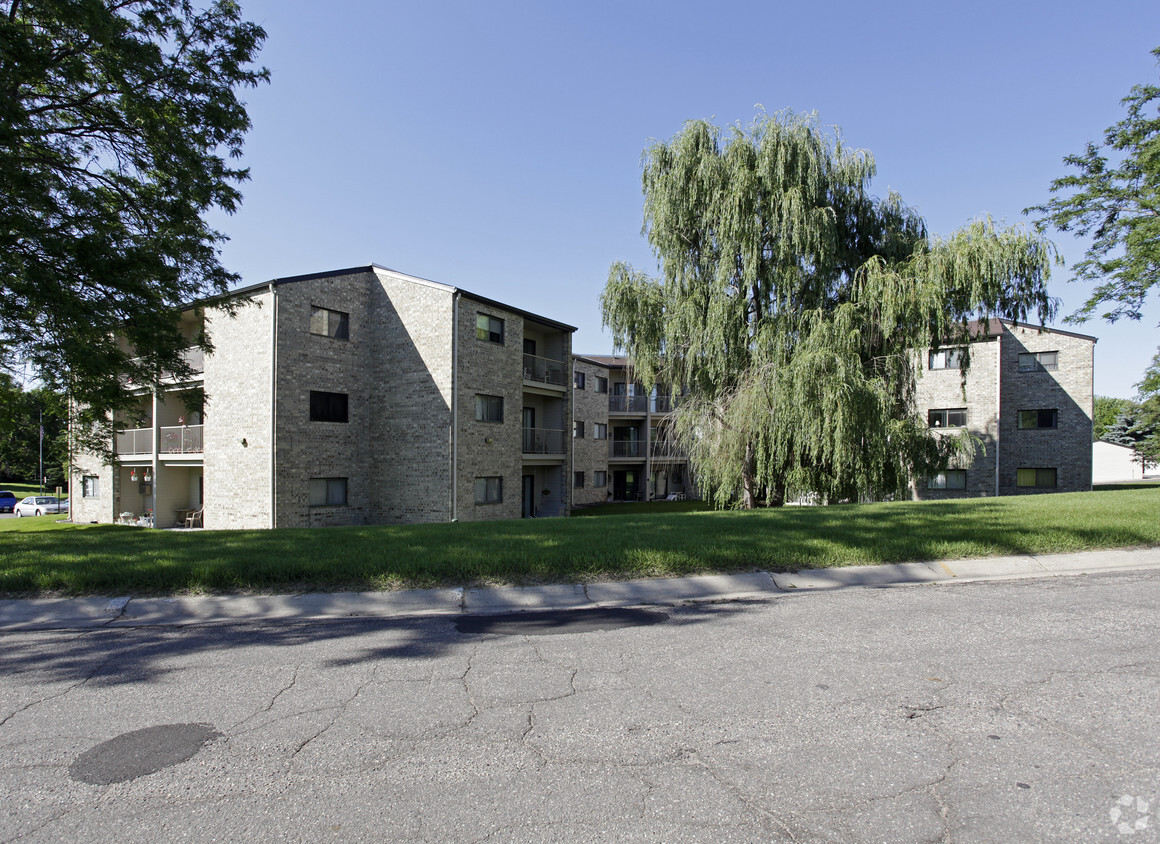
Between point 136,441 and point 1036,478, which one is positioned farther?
point 1036,478

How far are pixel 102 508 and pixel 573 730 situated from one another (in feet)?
101

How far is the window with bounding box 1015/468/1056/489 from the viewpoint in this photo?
29066 mm


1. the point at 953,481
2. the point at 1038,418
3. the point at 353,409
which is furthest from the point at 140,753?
the point at 1038,418

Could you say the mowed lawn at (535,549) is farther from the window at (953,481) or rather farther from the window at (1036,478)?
the window at (1036,478)

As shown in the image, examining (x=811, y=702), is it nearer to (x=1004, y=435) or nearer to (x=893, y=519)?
(x=893, y=519)

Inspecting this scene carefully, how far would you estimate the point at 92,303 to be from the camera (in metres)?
11.6

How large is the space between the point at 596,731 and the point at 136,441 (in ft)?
88.7

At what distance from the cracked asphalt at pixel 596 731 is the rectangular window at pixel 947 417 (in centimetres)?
2722

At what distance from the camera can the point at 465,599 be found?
20.5 feet

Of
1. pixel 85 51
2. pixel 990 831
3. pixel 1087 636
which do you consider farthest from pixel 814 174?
pixel 990 831

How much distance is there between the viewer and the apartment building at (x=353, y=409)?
19594 millimetres

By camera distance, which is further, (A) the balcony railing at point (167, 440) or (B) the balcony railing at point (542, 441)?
(B) the balcony railing at point (542, 441)

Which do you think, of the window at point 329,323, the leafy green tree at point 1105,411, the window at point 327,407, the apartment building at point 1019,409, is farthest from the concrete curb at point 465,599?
the leafy green tree at point 1105,411

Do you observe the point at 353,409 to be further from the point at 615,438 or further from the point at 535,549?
the point at 615,438
